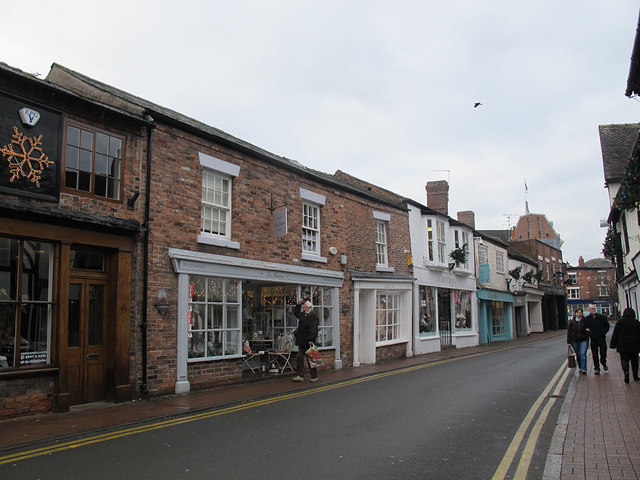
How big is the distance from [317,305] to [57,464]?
31.9ft

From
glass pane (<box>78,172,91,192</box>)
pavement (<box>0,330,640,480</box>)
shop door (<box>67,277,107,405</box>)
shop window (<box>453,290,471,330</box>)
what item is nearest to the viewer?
pavement (<box>0,330,640,480</box>)

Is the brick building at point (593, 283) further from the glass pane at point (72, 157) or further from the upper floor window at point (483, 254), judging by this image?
the glass pane at point (72, 157)

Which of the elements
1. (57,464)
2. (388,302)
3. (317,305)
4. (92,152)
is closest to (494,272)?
(388,302)

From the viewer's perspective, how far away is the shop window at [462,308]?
23969 millimetres

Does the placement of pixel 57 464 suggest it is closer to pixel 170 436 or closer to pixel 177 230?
pixel 170 436

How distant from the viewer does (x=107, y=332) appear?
9.34m

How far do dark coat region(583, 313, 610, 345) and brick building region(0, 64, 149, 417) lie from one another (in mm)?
11050

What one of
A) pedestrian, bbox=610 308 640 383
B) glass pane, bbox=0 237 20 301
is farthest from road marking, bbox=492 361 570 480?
glass pane, bbox=0 237 20 301

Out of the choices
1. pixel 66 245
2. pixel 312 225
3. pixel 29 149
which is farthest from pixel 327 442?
pixel 312 225

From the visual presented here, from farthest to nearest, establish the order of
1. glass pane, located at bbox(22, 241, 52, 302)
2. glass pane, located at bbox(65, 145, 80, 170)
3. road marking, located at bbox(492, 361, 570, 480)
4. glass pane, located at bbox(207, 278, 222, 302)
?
glass pane, located at bbox(207, 278, 222, 302)
glass pane, located at bbox(65, 145, 80, 170)
glass pane, located at bbox(22, 241, 52, 302)
road marking, located at bbox(492, 361, 570, 480)

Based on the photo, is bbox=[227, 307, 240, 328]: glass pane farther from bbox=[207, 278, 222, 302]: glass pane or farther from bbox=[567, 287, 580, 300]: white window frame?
bbox=[567, 287, 580, 300]: white window frame

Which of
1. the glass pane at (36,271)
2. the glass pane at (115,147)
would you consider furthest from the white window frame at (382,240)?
the glass pane at (36,271)

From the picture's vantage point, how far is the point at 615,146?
859 inches

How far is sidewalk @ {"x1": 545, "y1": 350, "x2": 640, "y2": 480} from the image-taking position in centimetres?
491
